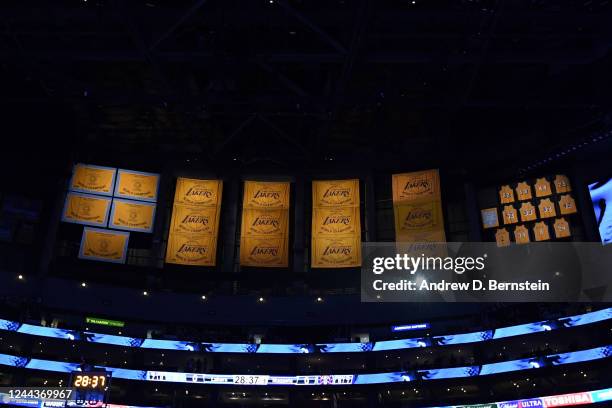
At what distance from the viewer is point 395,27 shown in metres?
22.3

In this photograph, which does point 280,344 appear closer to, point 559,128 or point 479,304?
point 479,304

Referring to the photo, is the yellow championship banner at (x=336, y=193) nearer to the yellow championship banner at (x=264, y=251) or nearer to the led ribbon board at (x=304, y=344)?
the yellow championship banner at (x=264, y=251)

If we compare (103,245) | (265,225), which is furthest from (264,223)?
(103,245)

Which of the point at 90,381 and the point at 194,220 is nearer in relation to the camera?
the point at 90,381

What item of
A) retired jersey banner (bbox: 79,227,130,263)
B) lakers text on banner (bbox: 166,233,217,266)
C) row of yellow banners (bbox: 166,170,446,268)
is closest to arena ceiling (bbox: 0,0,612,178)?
row of yellow banners (bbox: 166,170,446,268)

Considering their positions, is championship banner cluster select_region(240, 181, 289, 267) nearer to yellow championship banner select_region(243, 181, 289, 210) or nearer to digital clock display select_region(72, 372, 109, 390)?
yellow championship banner select_region(243, 181, 289, 210)

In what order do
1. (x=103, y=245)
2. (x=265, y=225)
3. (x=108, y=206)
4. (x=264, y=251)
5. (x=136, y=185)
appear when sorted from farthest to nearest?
(x=136, y=185), (x=265, y=225), (x=264, y=251), (x=108, y=206), (x=103, y=245)

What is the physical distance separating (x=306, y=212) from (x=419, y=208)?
26.2ft

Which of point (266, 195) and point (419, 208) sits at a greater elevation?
point (266, 195)

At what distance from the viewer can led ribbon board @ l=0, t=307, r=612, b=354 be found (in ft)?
85.3

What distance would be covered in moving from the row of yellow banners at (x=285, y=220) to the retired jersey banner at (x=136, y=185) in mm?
1610

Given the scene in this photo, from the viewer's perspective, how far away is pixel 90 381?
1532 cm

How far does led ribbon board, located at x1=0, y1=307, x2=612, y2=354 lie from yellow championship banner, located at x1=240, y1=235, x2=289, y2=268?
4843 mm

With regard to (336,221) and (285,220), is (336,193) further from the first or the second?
(285,220)
